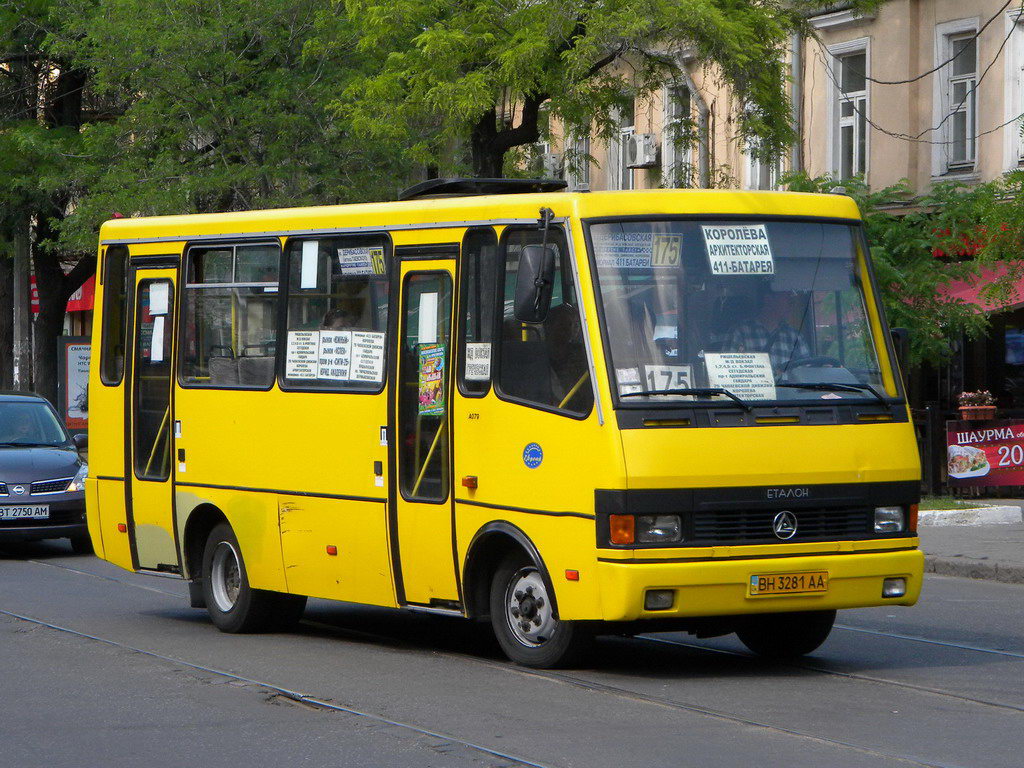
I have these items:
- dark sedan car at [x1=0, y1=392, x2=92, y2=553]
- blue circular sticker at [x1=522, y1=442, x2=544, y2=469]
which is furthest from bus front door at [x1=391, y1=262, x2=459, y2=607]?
dark sedan car at [x1=0, y1=392, x2=92, y2=553]

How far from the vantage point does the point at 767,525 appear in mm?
9250

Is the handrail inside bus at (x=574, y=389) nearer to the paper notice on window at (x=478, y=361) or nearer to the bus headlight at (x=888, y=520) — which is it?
the paper notice on window at (x=478, y=361)

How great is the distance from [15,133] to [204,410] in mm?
20065

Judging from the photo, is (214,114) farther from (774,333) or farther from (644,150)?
(774,333)

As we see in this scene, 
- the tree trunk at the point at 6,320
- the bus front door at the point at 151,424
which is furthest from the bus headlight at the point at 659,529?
the tree trunk at the point at 6,320

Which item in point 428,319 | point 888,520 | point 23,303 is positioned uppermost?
point 23,303

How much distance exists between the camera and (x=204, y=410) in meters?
12.2

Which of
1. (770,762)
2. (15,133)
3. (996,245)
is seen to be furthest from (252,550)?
(15,133)

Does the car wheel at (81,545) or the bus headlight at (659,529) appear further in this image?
the car wheel at (81,545)

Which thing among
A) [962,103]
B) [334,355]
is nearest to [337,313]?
[334,355]

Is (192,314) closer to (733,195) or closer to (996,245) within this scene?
(733,195)

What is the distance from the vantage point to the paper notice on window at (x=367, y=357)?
35.0ft

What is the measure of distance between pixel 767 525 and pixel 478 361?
183cm

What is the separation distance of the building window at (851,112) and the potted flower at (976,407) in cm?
770
